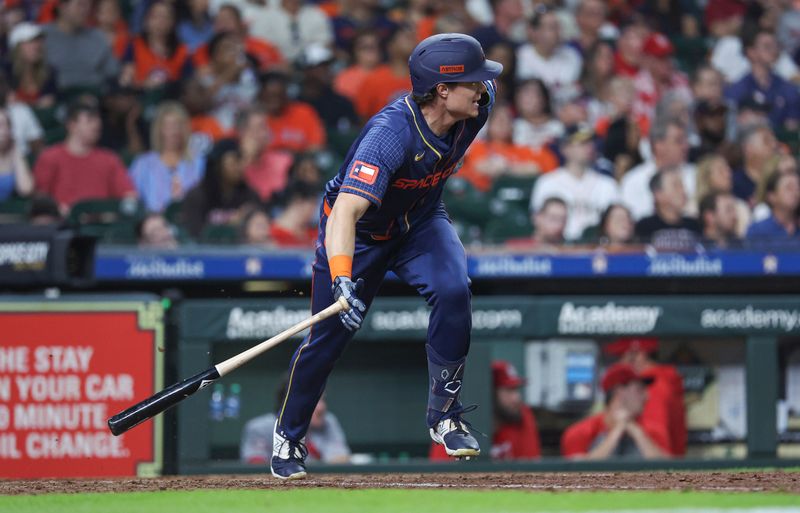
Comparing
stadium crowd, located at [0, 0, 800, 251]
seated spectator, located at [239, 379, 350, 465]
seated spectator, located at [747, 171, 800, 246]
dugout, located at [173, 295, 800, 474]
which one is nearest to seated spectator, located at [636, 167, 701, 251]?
stadium crowd, located at [0, 0, 800, 251]

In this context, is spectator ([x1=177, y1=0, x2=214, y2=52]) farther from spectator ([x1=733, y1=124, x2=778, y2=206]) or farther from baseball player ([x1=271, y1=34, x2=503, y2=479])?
baseball player ([x1=271, y1=34, x2=503, y2=479])

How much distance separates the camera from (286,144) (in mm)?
10602

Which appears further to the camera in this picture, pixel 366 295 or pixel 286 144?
pixel 286 144

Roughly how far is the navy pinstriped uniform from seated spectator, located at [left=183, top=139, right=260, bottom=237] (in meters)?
3.93

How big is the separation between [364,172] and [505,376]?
2972mm

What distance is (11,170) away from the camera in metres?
9.95

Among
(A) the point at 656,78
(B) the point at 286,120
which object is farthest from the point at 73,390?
(A) the point at 656,78

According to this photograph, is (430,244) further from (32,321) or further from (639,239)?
(639,239)

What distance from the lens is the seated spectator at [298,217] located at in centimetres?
948

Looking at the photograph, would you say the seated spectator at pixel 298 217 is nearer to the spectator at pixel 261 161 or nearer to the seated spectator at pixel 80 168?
the spectator at pixel 261 161

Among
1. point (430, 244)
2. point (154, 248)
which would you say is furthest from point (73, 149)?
point (430, 244)

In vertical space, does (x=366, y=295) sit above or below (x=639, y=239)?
below

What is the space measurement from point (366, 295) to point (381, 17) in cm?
652

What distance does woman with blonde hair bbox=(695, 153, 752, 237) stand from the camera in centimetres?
989
